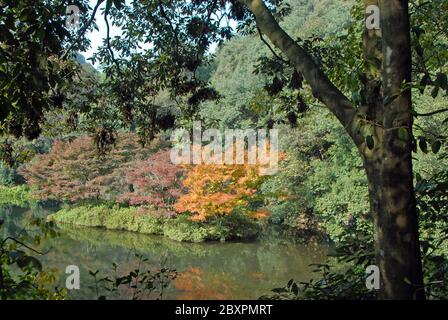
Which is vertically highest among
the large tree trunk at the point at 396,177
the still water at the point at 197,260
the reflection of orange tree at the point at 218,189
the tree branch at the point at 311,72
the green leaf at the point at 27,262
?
the reflection of orange tree at the point at 218,189

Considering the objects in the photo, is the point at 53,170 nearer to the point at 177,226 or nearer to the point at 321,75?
the point at 177,226

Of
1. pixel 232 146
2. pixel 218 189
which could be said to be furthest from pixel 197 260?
pixel 232 146

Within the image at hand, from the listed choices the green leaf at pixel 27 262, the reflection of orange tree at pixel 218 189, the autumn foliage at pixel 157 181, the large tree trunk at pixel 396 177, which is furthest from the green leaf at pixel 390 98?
the autumn foliage at pixel 157 181

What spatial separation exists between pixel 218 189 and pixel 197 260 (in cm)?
245

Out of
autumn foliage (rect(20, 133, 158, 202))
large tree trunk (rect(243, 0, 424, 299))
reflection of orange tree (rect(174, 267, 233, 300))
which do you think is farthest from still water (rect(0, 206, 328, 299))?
large tree trunk (rect(243, 0, 424, 299))

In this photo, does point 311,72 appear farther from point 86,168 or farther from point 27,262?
point 86,168

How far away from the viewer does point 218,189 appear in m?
12.5

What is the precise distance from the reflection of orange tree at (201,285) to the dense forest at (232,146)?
0.22ft

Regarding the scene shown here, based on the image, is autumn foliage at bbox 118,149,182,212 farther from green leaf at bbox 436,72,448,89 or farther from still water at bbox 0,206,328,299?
green leaf at bbox 436,72,448,89

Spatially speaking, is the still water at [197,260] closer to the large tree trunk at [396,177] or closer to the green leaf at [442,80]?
the large tree trunk at [396,177]

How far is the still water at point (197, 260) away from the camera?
8422 millimetres

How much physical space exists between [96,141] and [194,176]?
29.4 feet

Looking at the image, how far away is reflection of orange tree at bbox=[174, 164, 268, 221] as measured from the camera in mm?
12125
